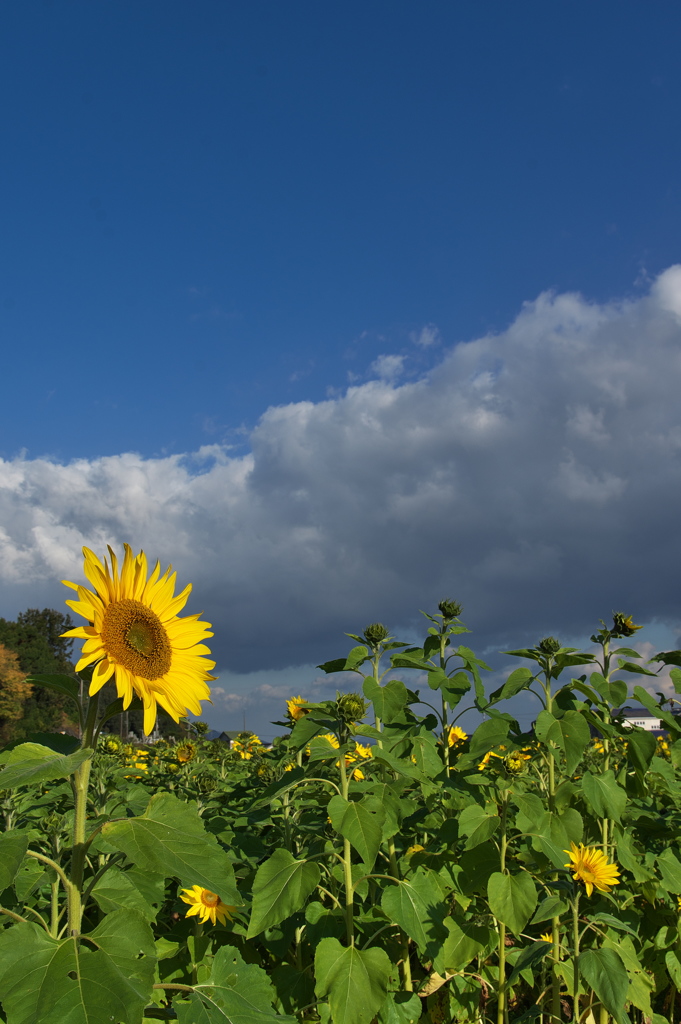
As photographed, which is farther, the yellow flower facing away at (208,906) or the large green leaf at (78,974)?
the yellow flower facing away at (208,906)

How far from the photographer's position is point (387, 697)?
376 centimetres

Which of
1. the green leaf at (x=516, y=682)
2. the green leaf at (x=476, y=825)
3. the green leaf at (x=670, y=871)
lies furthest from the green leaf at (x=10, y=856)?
the green leaf at (x=670, y=871)

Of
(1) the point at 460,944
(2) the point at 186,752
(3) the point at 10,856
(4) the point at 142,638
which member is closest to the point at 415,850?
(1) the point at 460,944

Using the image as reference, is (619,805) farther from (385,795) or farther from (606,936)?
(385,795)

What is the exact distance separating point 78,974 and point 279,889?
1.33 meters

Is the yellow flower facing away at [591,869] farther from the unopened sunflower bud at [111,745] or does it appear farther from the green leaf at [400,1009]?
the unopened sunflower bud at [111,745]

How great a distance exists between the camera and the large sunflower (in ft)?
8.08

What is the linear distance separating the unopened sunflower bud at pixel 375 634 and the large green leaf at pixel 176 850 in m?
2.21

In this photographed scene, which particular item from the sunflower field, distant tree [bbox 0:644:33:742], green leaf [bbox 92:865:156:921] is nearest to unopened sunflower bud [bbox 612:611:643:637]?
the sunflower field

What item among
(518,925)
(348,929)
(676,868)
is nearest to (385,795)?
(348,929)

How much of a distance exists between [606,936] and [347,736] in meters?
1.83

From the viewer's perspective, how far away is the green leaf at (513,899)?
359 cm

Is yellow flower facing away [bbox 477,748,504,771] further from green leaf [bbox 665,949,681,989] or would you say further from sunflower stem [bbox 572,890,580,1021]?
green leaf [bbox 665,949,681,989]

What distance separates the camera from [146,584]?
279cm
